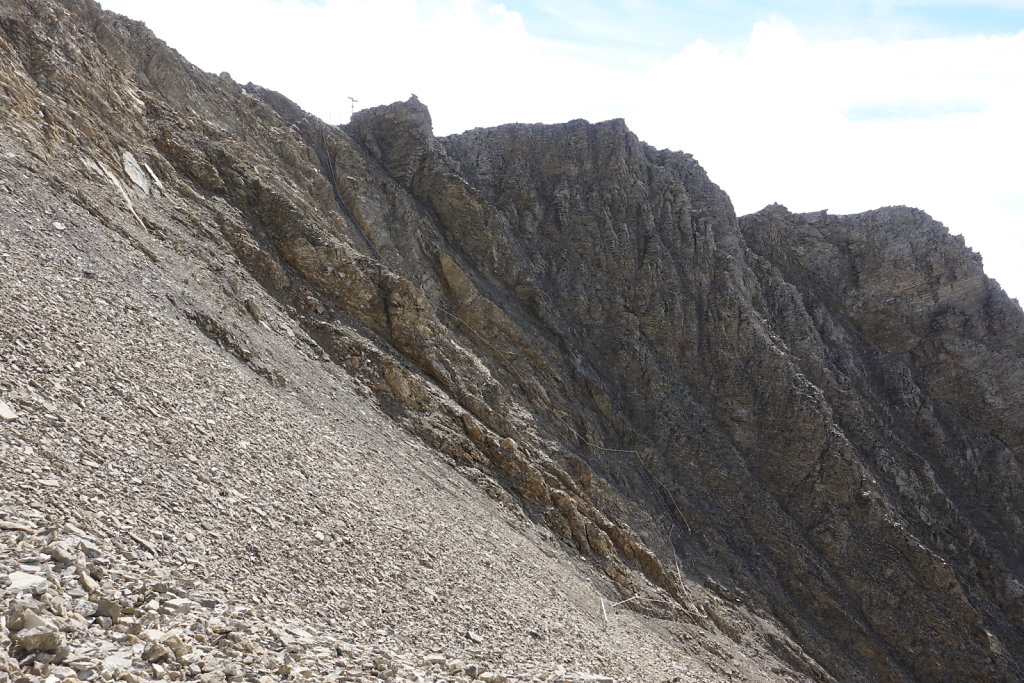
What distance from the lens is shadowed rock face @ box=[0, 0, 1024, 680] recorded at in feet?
67.0

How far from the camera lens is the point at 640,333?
33562 mm

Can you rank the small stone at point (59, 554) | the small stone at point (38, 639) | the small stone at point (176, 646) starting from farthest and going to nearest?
1. the small stone at point (59, 554)
2. the small stone at point (176, 646)
3. the small stone at point (38, 639)

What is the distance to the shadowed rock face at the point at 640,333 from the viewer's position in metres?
20.4

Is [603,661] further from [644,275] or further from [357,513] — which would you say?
[644,275]

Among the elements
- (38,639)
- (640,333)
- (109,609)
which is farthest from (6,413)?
(640,333)

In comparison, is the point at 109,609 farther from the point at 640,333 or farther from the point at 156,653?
the point at 640,333

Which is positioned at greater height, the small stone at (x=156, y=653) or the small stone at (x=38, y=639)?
the small stone at (x=156, y=653)

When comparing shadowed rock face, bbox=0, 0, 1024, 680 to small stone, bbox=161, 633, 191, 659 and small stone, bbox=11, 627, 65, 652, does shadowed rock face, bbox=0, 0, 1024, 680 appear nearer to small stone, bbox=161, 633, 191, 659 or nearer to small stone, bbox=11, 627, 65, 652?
small stone, bbox=161, 633, 191, 659

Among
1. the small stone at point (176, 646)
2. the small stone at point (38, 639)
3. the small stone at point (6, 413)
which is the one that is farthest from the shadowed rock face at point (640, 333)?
the small stone at point (38, 639)

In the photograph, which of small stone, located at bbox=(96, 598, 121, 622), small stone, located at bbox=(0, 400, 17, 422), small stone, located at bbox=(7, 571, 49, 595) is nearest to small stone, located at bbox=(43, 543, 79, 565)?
small stone, located at bbox=(7, 571, 49, 595)

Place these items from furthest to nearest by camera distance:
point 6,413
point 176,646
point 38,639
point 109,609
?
point 6,413
point 109,609
point 176,646
point 38,639

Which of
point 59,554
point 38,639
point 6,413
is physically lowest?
point 38,639

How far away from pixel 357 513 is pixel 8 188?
10912 mm

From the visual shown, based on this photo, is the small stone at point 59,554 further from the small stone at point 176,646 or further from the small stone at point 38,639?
the small stone at point 176,646
